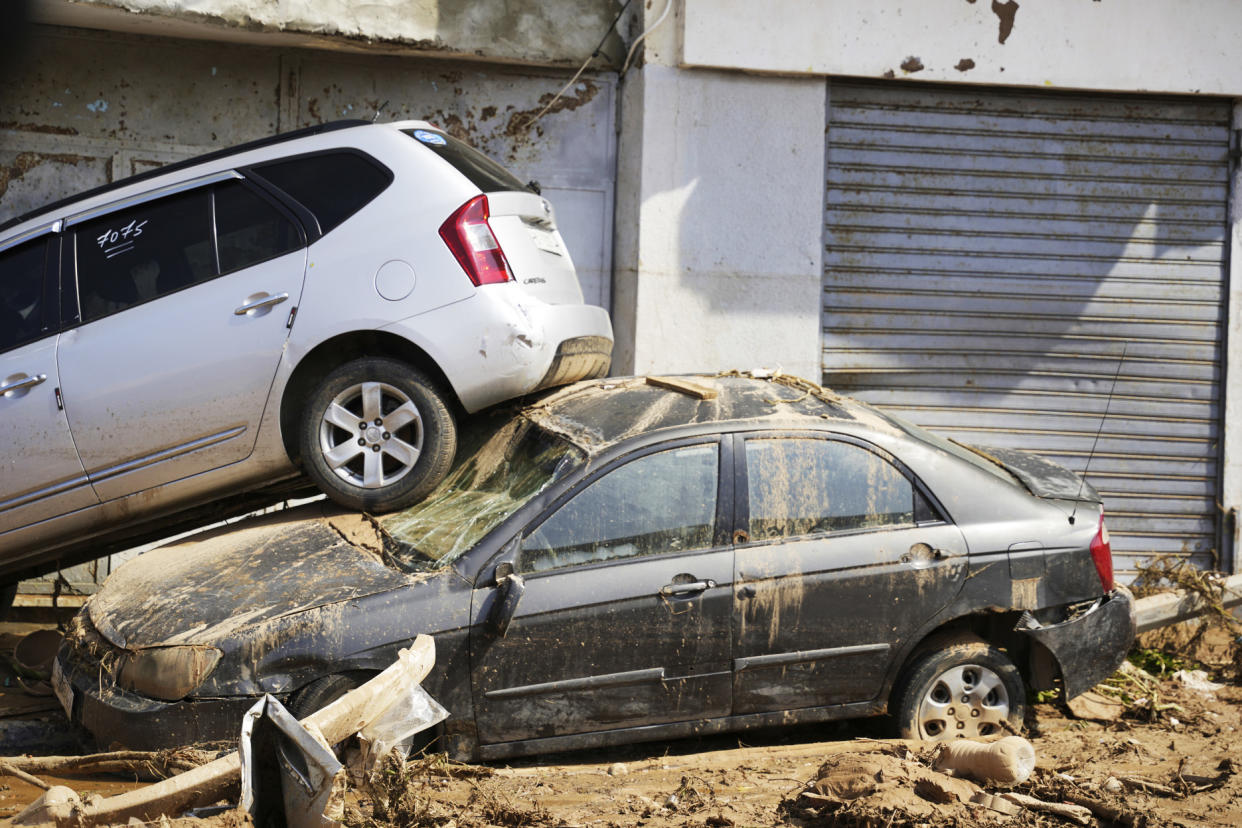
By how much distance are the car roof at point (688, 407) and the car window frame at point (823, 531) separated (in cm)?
5

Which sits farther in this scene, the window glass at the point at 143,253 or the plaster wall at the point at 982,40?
the plaster wall at the point at 982,40

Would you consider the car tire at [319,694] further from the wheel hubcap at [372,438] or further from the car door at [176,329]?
the car door at [176,329]

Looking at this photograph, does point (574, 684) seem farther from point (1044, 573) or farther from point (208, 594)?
point (1044, 573)

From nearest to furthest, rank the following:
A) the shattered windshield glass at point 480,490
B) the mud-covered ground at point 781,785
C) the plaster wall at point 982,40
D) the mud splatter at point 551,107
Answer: the mud-covered ground at point 781,785, the shattered windshield glass at point 480,490, the plaster wall at point 982,40, the mud splatter at point 551,107

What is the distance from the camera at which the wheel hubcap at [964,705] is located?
4680mm

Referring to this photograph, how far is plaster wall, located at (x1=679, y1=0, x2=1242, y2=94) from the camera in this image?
7730 millimetres

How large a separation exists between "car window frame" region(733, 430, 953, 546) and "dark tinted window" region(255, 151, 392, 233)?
81.6 inches

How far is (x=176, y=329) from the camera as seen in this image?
5.14 m

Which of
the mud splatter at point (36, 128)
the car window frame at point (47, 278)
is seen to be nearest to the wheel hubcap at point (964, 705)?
the car window frame at point (47, 278)

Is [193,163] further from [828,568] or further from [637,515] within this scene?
[828,568]

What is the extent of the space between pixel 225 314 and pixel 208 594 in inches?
55.1

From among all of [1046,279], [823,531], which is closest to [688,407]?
[823,531]

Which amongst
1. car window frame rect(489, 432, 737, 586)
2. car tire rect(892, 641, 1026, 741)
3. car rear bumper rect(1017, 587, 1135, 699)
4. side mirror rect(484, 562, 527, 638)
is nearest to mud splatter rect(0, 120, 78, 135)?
car window frame rect(489, 432, 737, 586)

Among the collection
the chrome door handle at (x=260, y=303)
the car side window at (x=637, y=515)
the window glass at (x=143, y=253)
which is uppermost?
the window glass at (x=143, y=253)
